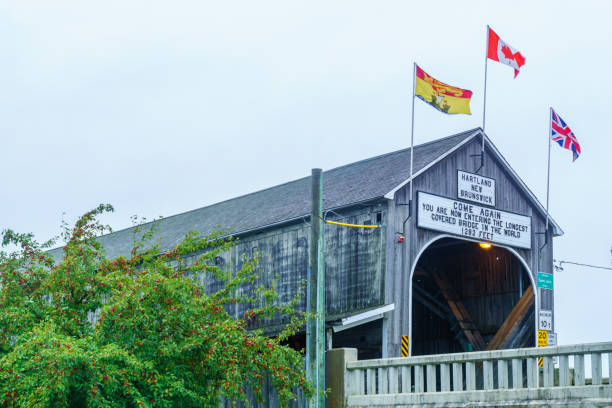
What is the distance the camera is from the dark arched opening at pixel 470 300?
1161 inches

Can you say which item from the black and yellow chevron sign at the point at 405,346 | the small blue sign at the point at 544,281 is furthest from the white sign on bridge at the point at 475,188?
the black and yellow chevron sign at the point at 405,346

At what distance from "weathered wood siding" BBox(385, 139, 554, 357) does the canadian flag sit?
2578mm

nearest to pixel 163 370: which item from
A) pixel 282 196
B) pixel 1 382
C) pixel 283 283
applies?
pixel 1 382

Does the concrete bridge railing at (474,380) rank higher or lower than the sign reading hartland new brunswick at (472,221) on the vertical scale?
lower

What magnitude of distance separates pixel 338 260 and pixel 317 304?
22.8 feet

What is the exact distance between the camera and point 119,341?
18297mm

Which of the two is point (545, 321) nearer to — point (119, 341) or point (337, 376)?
point (337, 376)

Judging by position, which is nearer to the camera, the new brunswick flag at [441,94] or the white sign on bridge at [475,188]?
the new brunswick flag at [441,94]

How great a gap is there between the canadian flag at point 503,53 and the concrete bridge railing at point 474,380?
444 inches

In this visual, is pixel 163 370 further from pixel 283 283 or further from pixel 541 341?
pixel 541 341

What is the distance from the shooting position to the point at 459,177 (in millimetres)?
27969

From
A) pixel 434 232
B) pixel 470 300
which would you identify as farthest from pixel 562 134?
pixel 470 300

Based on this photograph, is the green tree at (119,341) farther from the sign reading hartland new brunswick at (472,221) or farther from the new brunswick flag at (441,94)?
the new brunswick flag at (441,94)

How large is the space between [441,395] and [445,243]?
14216 mm
